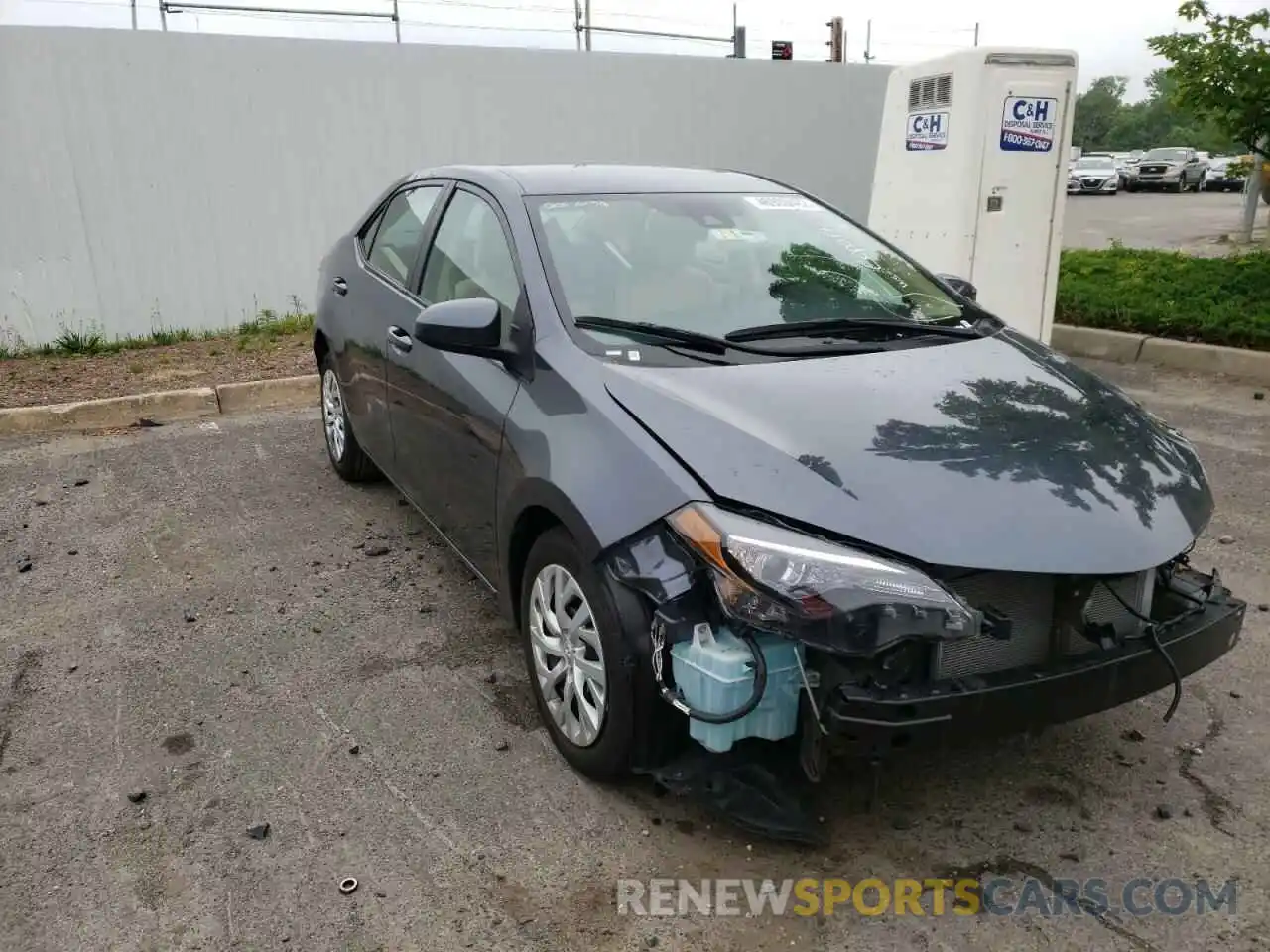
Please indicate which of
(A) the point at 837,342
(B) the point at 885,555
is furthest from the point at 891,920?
(A) the point at 837,342

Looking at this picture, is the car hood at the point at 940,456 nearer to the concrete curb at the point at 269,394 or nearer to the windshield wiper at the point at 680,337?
the windshield wiper at the point at 680,337

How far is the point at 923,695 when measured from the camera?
2.31 meters

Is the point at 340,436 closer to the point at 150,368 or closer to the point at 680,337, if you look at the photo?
the point at 680,337

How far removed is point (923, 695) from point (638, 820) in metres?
0.90

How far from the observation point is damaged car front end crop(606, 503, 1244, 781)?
2.28 metres

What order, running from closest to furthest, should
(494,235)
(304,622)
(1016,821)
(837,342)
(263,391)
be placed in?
(1016,821), (837,342), (494,235), (304,622), (263,391)

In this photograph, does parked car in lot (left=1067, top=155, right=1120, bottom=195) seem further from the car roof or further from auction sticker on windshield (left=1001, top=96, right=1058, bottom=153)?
the car roof

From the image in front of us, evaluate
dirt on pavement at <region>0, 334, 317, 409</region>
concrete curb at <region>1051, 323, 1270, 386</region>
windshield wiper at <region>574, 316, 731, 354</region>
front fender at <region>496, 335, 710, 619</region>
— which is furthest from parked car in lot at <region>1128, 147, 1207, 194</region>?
front fender at <region>496, 335, 710, 619</region>

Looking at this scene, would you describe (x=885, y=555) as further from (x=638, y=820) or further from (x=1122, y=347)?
(x=1122, y=347)

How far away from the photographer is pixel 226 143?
29.1 feet

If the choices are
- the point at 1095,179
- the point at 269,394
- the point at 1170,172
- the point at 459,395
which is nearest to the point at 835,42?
the point at 269,394

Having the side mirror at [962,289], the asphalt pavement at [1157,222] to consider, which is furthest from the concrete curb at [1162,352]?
the asphalt pavement at [1157,222]

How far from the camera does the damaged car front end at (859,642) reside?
2279 mm

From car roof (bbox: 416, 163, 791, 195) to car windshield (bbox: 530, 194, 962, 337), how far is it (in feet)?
0.25
